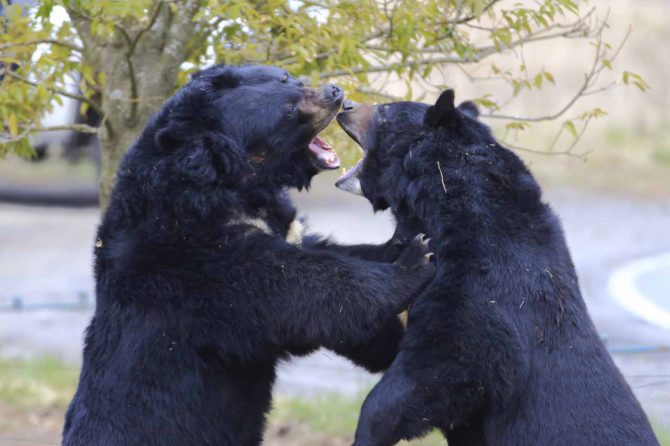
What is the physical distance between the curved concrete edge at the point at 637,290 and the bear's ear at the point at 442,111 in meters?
5.81

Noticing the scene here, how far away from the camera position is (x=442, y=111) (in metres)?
4.18

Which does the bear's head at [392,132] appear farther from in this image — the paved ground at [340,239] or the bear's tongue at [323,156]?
the paved ground at [340,239]

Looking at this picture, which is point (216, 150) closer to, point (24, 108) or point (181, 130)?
point (181, 130)

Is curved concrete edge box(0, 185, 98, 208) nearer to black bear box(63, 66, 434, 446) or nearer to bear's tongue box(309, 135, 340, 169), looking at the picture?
bear's tongue box(309, 135, 340, 169)

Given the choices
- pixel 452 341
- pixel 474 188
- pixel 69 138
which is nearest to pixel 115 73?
pixel 474 188

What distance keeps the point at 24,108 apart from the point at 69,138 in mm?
10752

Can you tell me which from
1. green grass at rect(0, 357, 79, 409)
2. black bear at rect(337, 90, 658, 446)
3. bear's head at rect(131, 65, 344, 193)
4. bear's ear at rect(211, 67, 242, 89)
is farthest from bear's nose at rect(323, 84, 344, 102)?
green grass at rect(0, 357, 79, 409)

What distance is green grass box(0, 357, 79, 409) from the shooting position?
6.97 metres

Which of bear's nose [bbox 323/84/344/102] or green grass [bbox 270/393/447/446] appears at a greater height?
bear's nose [bbox 323/84/344/102]

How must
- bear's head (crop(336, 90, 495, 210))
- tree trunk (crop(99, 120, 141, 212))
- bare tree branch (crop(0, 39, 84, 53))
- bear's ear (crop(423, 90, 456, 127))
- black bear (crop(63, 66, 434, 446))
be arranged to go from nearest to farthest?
black bear (crop(63, 66, 434, 446))
bear's ear (crop(423, 90, 456, 127))
bear's head (crop(336, 90, 495, 210))
bare tree branch (crop(0, 39, 84, 53))
tree trunk (crop(99, 120, 141, 212))

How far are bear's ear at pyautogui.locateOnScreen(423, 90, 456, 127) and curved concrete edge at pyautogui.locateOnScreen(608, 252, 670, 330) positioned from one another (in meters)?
5.81

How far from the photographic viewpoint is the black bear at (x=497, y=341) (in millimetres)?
3674

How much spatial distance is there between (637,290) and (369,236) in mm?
3692

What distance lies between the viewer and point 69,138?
15.4 m
